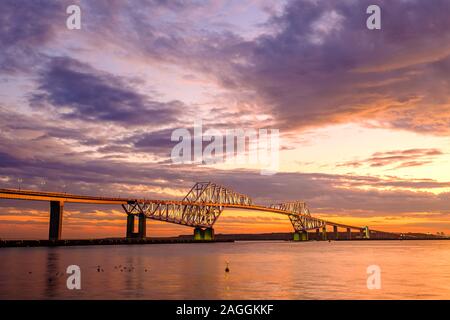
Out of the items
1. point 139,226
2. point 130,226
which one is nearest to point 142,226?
point 139,226

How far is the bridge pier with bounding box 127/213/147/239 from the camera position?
191750mm

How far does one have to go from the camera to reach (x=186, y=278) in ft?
194

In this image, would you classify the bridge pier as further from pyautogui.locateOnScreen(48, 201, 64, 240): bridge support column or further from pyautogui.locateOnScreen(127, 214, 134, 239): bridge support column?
pyautogui.locateOnScreen(48, 201, 64, 240): bridge support column

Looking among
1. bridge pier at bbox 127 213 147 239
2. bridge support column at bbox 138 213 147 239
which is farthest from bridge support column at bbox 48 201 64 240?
bridge support column at bbox 138 213 147 239

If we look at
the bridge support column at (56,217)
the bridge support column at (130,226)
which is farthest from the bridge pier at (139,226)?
the bridge support column at (56,217)

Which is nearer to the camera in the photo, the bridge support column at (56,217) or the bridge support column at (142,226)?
the bridge support column at (56,217)

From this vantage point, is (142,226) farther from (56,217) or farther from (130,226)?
(56,217)

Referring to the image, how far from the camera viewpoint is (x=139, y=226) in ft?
640

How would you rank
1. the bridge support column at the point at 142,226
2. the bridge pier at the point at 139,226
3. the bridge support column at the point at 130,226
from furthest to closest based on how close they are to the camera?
the bridge support column at the point at 142,226 → the bridge pier at the point at 139,226 → the bridge support column at the point at 130,226

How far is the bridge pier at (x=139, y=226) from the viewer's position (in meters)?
192

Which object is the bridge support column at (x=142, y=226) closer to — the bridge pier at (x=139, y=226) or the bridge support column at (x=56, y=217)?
the bridge pier at (x=139, y=226)

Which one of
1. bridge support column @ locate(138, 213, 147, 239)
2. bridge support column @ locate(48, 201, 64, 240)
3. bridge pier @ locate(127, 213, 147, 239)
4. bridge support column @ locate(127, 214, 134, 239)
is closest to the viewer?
bridge support column @ locate(48, 201, 64, 240)
